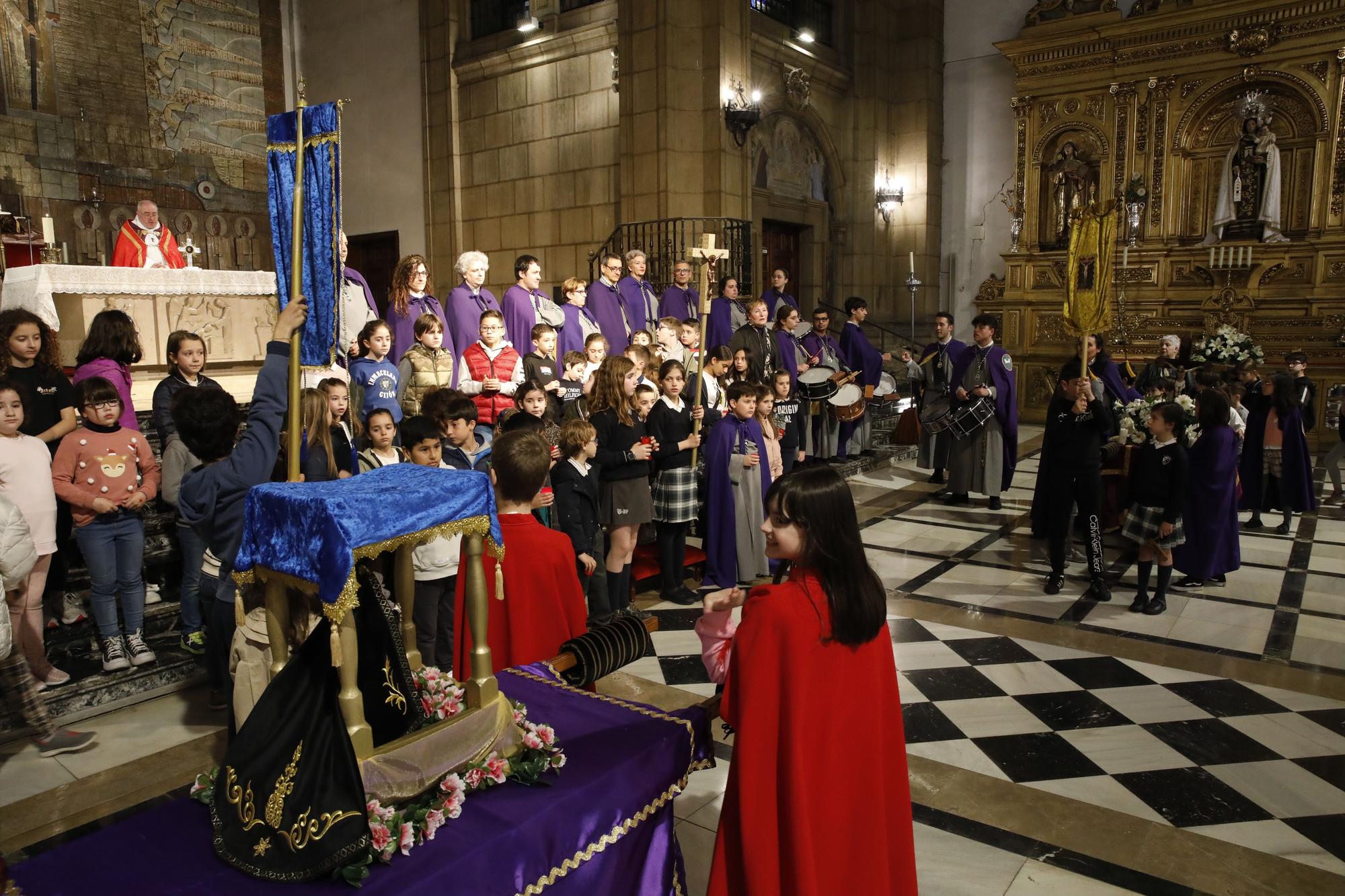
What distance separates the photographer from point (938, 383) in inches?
371

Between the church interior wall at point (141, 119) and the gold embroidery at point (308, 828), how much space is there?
11664 mm

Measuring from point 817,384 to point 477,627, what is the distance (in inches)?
300

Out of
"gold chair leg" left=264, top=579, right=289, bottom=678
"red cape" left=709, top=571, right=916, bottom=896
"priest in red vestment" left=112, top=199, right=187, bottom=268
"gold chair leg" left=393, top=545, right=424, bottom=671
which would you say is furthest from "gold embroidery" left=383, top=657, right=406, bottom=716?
"priest in red vestment" left=112, top=199, right=187, bottom=268

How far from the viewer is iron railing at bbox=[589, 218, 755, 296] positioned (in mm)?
12023

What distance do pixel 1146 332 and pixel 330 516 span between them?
1445cm

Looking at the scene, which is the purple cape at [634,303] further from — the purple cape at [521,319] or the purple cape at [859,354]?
the purple cape at [859,354]

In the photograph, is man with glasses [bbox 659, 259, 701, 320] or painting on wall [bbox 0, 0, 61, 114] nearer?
man with glasses [bbox 659, 259, 701, 320]

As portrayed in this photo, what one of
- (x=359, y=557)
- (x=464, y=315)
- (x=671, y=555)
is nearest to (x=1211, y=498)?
(x=671, y=555)

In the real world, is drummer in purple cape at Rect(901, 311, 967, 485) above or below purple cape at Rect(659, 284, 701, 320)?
below

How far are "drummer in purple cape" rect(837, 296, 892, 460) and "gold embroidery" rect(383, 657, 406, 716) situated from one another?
29.0ft

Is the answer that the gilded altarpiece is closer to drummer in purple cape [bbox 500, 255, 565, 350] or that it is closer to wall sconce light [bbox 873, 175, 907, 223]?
wall sconce light [bbox 873, 175, 907, 223]

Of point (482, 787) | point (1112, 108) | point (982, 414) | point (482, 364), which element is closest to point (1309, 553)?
point (982, 414)

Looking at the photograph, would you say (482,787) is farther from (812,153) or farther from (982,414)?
(812,153)

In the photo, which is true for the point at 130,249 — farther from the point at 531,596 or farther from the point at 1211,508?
the point at 1211,508
